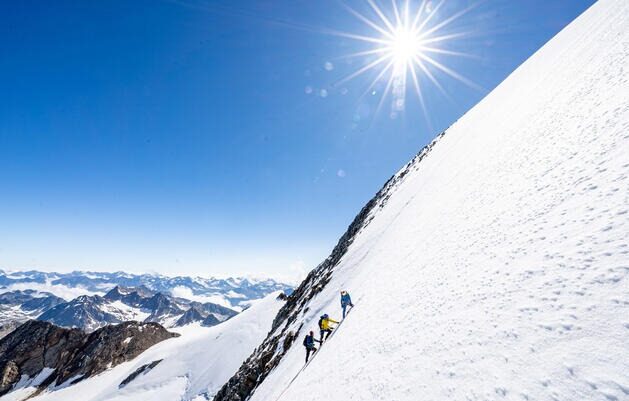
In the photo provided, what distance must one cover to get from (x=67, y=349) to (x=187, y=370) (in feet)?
192

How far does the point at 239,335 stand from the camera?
188 feet

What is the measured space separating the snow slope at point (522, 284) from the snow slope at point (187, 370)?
4241cm

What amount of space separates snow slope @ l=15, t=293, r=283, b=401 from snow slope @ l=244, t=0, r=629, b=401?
42.4 meters

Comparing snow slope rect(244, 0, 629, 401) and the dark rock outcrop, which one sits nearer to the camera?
snow slope rect(244, 0, 629, 401)

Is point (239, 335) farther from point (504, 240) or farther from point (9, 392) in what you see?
point (9, 392)

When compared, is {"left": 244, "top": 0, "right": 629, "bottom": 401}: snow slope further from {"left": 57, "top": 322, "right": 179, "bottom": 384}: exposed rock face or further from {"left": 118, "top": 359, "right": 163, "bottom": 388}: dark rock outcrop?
{"left": 57, "top": 322, "right": 179, "bottom": 384}: exposed rock face

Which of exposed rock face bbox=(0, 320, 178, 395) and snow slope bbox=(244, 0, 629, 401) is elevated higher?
snow slope bbox=(244, 0, 629, 401)

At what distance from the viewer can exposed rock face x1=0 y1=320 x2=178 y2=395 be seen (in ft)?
244

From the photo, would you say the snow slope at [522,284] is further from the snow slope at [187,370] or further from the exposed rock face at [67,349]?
the exposed rock face at [67,349]

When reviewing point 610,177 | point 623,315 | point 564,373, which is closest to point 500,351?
point 564,373

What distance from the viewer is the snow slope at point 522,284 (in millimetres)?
4734

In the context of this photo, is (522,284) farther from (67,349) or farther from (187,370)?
(67,349)

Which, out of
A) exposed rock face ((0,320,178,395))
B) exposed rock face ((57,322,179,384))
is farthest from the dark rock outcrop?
exposed rock face ((0,320,178,395))

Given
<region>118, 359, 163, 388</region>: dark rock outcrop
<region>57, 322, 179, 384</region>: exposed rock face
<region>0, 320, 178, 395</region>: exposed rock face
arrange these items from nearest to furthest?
<region>118, 359, 163, 388</region>: dark rock outcrop < <region>57, 322, 179, 384</region>: exposed rock face < <region>0, 320, 178, 395</region>: exposed rock face
